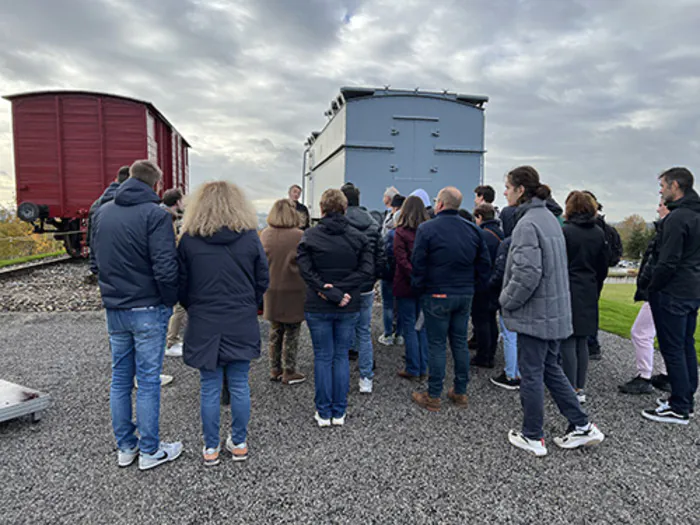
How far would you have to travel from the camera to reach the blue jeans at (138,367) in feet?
9.89

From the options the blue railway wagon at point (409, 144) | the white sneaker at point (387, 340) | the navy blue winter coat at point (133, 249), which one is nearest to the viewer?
the navy blue winter coat at point (133, 249)

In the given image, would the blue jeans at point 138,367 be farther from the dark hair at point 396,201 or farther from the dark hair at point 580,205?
the dark hair at point 580,205

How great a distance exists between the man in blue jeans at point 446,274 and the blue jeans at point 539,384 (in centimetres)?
69

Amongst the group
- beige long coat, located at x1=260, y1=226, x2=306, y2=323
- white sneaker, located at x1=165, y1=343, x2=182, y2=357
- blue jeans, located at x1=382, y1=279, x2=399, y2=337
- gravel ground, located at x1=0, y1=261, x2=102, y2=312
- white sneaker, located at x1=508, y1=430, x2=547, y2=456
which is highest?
beige long coat, located at x1=260, y1=226, x2=306, y2=323

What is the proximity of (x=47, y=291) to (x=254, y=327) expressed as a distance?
8.50 metres

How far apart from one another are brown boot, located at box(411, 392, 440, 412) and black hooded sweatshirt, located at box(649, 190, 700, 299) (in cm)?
212

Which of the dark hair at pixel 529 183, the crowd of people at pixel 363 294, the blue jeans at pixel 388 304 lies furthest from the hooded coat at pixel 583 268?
the blue jeans at pixel 388 304

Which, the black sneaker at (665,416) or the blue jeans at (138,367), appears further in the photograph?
the black sneaker at (665,416)

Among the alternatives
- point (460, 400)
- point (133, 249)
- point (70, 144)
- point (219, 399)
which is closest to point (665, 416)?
point (460, 400)

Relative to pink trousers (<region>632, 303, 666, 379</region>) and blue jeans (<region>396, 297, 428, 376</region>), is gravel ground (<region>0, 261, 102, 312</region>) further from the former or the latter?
pink trousers (<region>632, 303, 666, 379</region>)

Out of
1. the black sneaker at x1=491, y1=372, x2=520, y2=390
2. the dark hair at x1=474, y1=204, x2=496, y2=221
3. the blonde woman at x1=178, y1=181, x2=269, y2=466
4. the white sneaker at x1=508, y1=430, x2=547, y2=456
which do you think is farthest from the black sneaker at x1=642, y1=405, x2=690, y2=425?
the blonde woman at x1=178, y1=181, x2=269, y2=466

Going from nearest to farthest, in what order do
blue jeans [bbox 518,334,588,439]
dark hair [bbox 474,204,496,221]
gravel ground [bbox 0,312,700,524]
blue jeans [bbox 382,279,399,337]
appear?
gravel ground [bbox 0,312,700,524] < blue jeans [bbox 518,334,588,439] < dark hair [bbox 474,204,496,221] < blue jeans [bbox 382,279,399,337]

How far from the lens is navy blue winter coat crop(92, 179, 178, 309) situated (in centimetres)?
293

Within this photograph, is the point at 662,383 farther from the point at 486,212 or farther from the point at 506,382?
the point at 486,212
